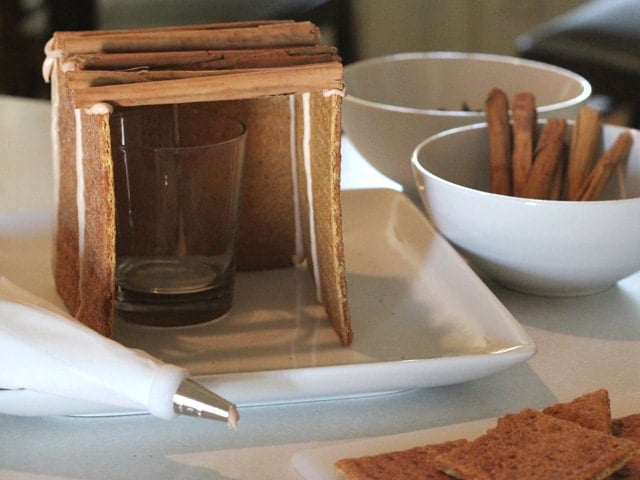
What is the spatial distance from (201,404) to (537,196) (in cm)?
36

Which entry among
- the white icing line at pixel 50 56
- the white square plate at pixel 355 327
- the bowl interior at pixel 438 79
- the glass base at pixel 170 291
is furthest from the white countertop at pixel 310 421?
the bowl interior at pixel 438 79

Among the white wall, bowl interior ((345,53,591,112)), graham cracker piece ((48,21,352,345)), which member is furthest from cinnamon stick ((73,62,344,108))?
the white wall

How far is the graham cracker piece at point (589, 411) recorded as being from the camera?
0.49 meters

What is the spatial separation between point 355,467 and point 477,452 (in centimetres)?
6

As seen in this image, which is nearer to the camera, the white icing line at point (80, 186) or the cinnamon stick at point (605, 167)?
the white icing line at point (80, 186)

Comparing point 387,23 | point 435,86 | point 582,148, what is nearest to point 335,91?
point 582,148

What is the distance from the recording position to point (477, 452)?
17.7 inches

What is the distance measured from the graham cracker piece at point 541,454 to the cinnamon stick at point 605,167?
0.30m

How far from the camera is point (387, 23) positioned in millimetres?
3008

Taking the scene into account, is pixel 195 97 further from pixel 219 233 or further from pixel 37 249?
pixel 37 249

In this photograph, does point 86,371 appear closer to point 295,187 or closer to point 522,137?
point 295,187

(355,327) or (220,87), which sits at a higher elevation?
(220,87)

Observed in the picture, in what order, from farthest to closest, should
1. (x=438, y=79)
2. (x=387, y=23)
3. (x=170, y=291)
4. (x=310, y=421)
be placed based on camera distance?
(x=387, y=23), (x=438, y=79), (x=170, y=291), (x=310, y=421)

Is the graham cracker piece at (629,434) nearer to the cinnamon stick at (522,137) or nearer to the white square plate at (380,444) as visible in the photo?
the white square plate at (380,444)
